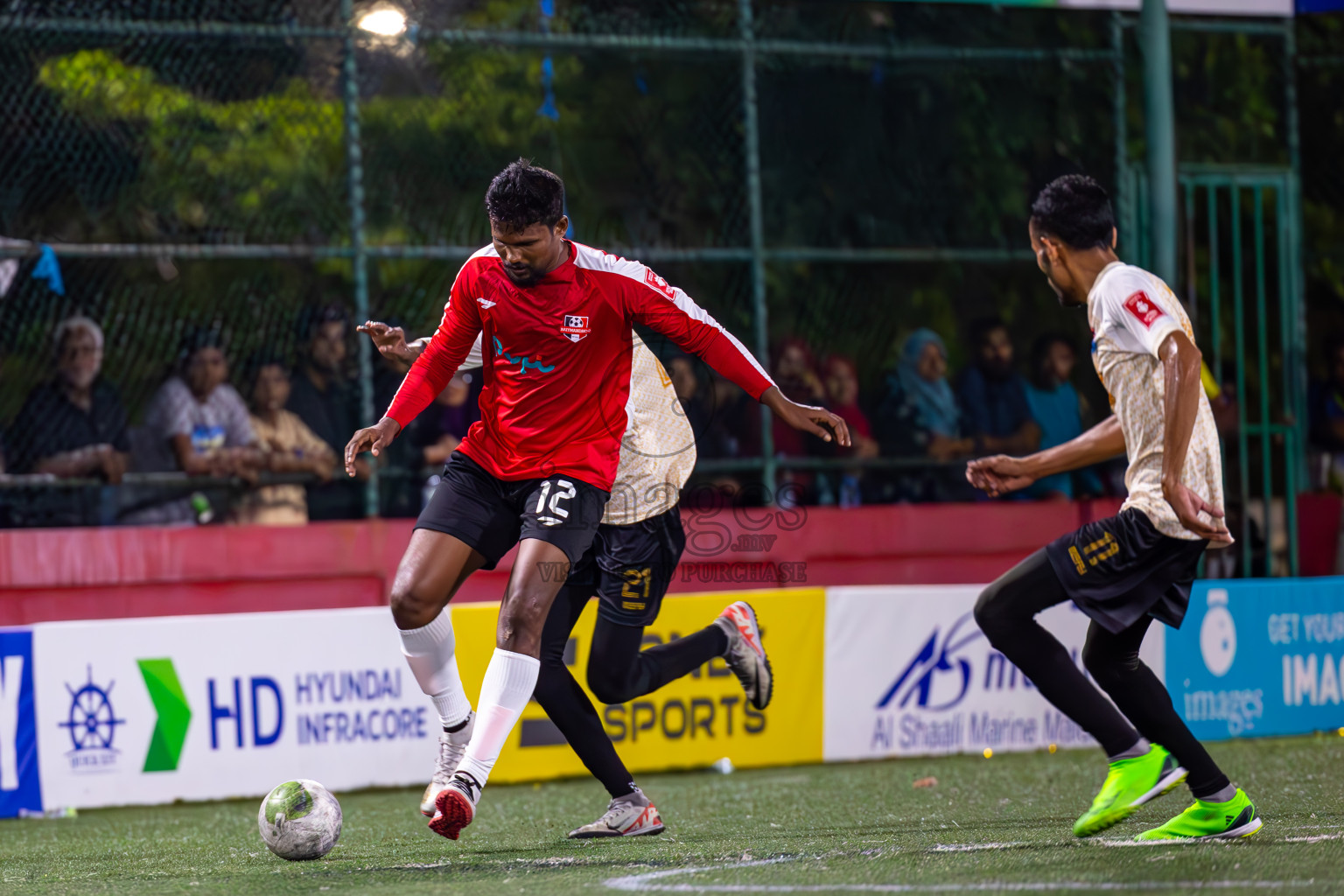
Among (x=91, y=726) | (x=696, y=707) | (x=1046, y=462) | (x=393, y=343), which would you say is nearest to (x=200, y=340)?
(x=91, y=726)

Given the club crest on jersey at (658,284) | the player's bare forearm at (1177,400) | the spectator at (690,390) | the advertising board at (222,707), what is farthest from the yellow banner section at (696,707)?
the player's bare forearm at (1177,400)

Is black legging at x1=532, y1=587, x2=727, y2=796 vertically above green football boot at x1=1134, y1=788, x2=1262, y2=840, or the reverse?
black legging at x1=532, y1=587, x2=727, y2=796

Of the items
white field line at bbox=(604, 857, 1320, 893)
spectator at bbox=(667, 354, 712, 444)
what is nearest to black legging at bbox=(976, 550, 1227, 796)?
white field line at bbox=(604, 857, 1320, 893)

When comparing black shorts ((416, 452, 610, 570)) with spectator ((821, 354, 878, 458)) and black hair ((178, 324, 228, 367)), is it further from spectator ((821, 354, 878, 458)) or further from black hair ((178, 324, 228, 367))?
spectator ((821, 354, 878, 458))

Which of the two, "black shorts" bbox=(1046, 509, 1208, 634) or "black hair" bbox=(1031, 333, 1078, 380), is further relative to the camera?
"black hair" bbox=(1031, 333, 1078, 380)

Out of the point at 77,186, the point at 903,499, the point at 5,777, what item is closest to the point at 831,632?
the point at 903,499

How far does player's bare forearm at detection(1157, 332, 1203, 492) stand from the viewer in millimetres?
4891

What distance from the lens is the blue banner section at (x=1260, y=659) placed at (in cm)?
935

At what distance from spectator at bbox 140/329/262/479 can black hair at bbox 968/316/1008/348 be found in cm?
477

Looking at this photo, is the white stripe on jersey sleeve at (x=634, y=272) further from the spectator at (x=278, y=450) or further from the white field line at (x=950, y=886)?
the spectator at (x=278, y=450)

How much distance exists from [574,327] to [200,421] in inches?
182

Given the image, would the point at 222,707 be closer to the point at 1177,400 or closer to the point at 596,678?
the point at 596,678

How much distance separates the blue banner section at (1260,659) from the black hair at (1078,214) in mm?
4539

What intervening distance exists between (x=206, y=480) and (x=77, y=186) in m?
1.85
